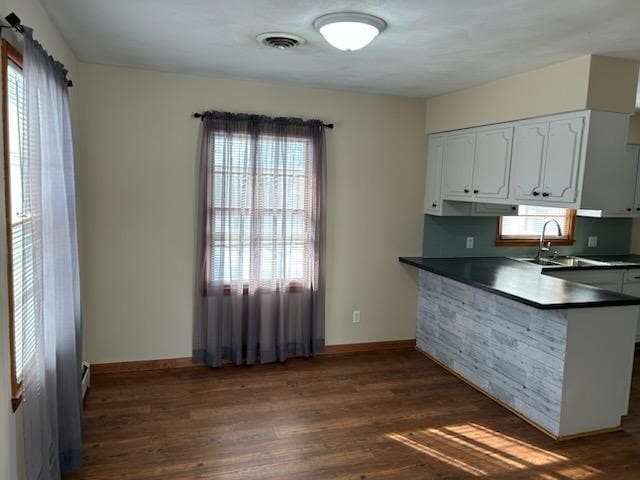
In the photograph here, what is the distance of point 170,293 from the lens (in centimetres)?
406

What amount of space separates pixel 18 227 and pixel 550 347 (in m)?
3.14

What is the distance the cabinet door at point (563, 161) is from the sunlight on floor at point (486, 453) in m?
1.63

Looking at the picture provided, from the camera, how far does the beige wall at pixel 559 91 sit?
2.99 meters

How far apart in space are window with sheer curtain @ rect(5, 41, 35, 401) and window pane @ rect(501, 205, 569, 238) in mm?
4264

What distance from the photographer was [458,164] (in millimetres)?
4238

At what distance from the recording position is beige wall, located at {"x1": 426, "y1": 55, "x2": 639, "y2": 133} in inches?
118

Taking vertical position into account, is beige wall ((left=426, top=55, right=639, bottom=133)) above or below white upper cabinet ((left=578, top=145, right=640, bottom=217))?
above

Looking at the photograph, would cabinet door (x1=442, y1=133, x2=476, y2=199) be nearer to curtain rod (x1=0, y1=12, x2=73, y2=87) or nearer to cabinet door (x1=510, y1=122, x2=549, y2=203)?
cabinet door (x1=510, y1=122, x2=549, y2=203)

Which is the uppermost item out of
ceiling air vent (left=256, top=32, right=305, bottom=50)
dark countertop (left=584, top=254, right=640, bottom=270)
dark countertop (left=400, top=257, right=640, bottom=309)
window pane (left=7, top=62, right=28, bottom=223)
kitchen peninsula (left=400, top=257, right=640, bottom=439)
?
ceiling air vent (left=256, top=32, right=305, bottom=50)

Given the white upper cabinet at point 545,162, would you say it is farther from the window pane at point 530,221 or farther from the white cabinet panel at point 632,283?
the white cabinet panel at point 632,283

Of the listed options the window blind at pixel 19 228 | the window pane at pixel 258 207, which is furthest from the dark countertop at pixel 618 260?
the window blind at pixel 19 228

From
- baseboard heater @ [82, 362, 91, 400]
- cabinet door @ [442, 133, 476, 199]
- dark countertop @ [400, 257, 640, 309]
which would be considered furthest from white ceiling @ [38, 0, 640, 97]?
baseboard heater @ [82, 362, 91, 400]

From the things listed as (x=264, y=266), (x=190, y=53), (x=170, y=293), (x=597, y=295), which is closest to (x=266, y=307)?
(x=264, y=266)

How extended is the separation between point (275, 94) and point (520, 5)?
2359 millimetres
